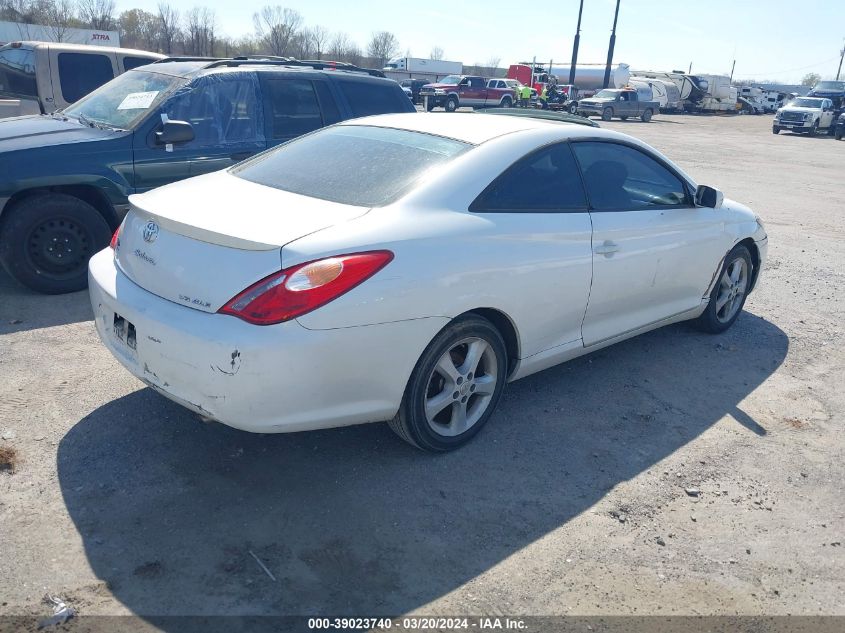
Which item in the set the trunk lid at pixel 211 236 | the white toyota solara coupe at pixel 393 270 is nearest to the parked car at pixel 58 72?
the white toyota solara coupe at pixel 393 270

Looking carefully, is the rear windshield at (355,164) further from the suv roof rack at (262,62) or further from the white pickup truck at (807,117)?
the white pickup truck at (807,117)

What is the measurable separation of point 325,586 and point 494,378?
1.48 m

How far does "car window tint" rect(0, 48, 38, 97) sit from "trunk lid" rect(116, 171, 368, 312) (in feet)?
24.2

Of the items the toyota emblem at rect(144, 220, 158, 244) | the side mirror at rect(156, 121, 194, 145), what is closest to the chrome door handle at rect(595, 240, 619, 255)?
the toyota emblem at rect(144, 220, 158, 244)

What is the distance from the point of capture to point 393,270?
2986 mm

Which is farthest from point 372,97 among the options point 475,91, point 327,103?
point 475,91

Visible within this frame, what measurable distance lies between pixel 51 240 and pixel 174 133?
49.4 inches

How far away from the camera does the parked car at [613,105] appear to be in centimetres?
3825

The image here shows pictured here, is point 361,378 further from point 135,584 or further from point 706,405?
point 706,405

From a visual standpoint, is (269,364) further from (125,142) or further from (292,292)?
(125,142)

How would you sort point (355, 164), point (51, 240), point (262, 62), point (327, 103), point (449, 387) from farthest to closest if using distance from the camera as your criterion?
point (262, 62), point (327, 103), point (51, 240), point (355, 164), point (449, 387)

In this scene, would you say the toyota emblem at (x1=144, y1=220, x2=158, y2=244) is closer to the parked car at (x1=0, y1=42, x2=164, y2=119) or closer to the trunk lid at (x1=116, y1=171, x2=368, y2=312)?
the trunk lid at (x1=116, y1=171, x2=368, y2=312)

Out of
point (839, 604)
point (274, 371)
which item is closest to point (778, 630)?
point (839, 604)

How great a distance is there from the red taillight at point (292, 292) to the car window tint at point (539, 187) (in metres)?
0.90
